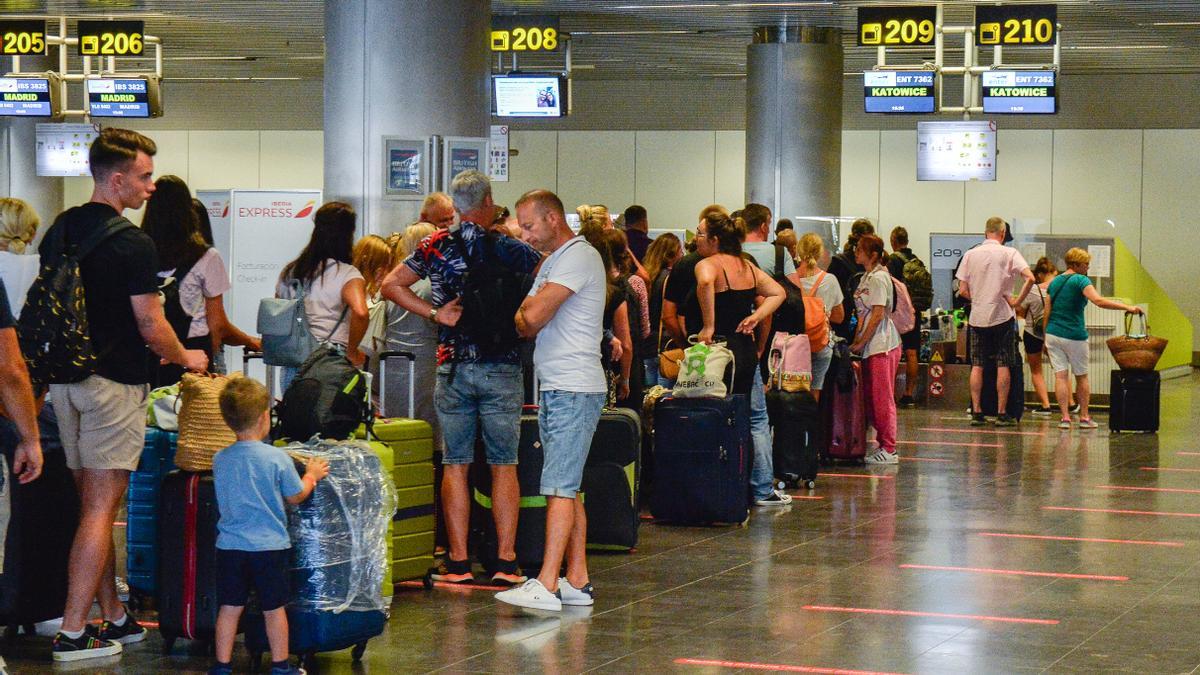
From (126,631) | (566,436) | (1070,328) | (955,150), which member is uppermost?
(955,150)

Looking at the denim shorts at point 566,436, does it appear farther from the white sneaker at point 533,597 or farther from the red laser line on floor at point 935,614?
the red laser line on floor at point 935,614

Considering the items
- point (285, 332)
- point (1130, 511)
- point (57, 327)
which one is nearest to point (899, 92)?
point (1130, 511)

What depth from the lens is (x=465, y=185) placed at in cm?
666

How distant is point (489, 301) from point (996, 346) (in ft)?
29.2

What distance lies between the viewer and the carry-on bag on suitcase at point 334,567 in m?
5.45

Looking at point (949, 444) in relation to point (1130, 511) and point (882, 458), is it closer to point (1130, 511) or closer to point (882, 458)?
point (882, 458)

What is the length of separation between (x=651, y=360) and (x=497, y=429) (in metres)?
3.43

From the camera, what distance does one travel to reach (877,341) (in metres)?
11.5

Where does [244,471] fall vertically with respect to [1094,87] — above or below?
below

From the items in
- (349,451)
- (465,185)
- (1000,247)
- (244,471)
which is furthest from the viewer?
(1000,247)

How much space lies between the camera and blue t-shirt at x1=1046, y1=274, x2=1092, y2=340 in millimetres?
14336

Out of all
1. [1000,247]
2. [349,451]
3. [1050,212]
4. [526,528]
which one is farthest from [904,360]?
[349,451]

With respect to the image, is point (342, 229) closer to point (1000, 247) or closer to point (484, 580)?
point (484, 580)

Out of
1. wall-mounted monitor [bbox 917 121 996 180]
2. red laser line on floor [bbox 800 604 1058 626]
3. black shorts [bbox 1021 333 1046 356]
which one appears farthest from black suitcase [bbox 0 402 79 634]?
wall-mounted monitor [bbox 917 121 996 180]
